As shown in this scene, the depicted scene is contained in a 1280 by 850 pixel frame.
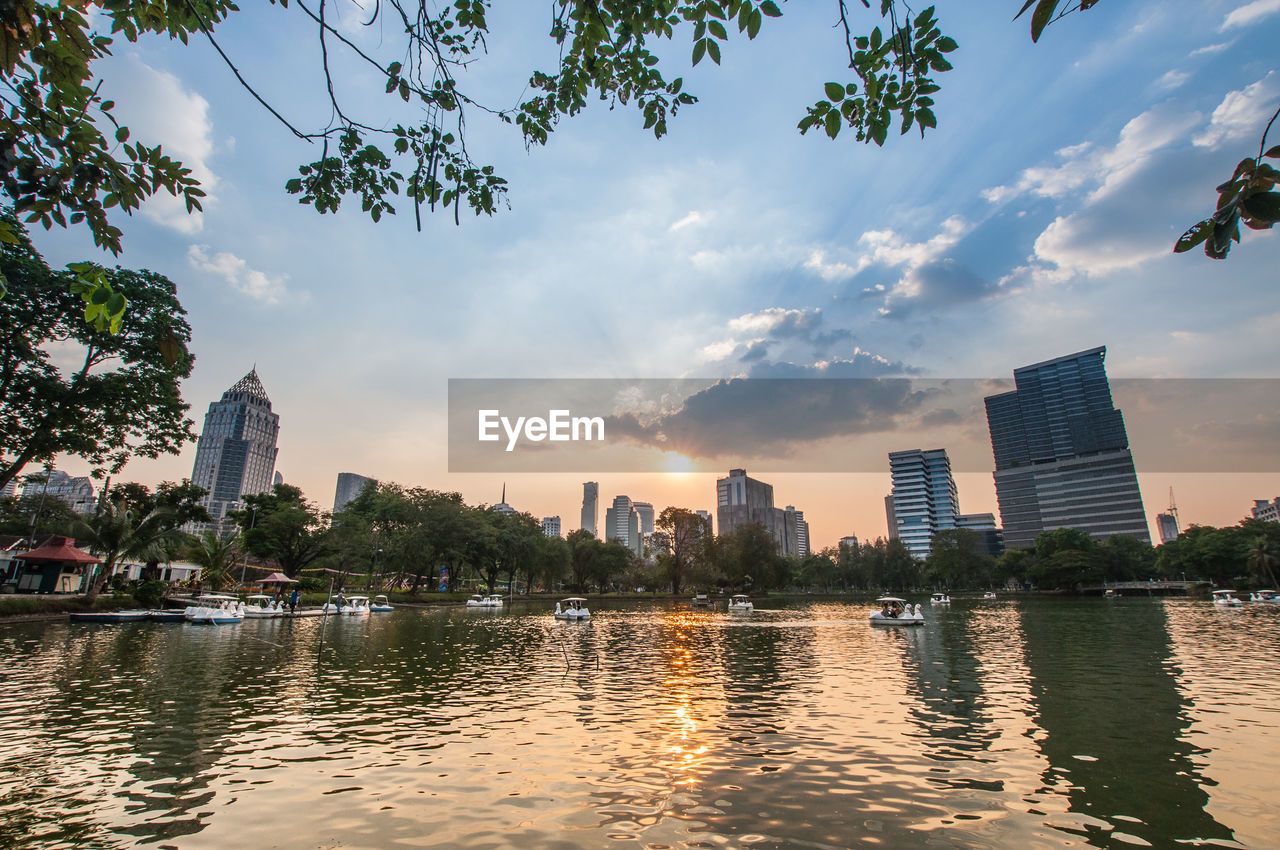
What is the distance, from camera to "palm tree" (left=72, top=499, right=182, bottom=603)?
133 ft

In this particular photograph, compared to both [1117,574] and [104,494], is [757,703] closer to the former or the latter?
[104,494]

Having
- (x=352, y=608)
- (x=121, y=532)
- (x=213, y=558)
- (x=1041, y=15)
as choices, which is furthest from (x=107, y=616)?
(x=1041, y=15)

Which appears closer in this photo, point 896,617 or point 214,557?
point 896,617

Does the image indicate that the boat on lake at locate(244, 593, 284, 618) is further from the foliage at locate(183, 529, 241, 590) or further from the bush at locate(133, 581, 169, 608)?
the foliage at locate(183, 529, 241, 590)

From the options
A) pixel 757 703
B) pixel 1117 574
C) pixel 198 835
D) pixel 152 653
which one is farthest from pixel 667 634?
pixel 1117 574

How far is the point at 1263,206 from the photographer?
260cm

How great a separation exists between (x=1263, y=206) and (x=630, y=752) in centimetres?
1151

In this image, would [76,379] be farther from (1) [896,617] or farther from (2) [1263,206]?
(1) [896,617]

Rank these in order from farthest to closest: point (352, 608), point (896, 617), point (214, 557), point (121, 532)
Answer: point (214, 557) → point (352, 608) → point (896, 617) → point (121, 532)

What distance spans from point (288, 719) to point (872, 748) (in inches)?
505

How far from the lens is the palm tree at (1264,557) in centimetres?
8844

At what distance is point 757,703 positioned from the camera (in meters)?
15.7

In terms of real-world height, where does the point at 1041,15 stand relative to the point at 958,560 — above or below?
below

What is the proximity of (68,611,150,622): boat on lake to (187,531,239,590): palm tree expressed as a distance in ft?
62.6
